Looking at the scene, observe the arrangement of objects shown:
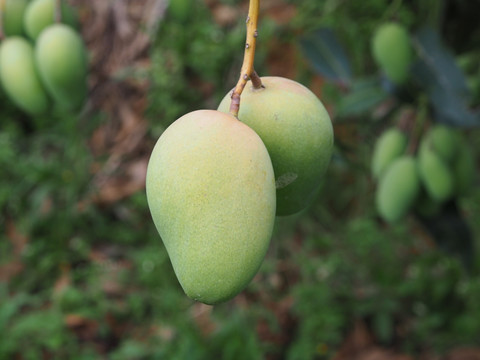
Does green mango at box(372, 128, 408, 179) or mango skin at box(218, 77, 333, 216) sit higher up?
mango skin at box(218, 77, 333, 216)

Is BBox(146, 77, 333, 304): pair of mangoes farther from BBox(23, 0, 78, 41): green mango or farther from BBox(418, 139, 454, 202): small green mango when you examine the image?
BBox(418, 139, 454, 202): small green mango

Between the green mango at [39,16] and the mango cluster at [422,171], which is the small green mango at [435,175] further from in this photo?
the green mango at [39,16]

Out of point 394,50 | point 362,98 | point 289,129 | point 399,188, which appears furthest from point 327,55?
point 289,129

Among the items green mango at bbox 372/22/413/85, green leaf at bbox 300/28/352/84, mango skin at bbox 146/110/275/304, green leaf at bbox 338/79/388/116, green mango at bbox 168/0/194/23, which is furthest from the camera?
green leaf at bbox 300/28/352/84

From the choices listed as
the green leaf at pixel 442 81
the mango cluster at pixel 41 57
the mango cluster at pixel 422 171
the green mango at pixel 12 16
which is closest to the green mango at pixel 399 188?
the mango cluster at pixel 422 171

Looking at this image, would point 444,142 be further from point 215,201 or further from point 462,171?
point 215,201

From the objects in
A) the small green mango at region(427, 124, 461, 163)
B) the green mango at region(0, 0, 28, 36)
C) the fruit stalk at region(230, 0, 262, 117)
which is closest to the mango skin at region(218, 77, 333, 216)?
the fruit stalk at region(230, 0, 262, 117)
